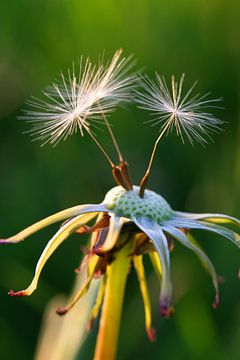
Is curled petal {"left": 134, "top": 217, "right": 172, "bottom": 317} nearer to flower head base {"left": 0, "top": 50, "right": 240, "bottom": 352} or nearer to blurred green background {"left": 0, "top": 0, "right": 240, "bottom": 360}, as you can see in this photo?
flower head base {"left": 0, "top": 50, "right": 240, "bottom": 352}

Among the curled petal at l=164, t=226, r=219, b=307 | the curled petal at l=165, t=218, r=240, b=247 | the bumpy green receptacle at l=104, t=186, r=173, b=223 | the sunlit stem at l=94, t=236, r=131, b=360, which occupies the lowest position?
the sunlit stem at l=94, t=236, r=131, b=360

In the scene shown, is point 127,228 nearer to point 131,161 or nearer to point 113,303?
point 113,303

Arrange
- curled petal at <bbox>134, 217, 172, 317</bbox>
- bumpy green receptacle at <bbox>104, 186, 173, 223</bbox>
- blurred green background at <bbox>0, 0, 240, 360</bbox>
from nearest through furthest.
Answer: curled petal at <bbox>134, 217, 172, 317</bbox>, bumpy green receptacle at <bbox>104, 186, 173, 223</bbox>, blurred green background at <bbox>0, 0, 240, 360</bbox>

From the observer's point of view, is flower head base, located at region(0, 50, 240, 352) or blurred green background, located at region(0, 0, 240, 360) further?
blurred green background, located at region(0, 0, 240, 360)

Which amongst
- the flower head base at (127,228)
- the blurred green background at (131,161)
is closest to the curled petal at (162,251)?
the flower head base at (127,228)

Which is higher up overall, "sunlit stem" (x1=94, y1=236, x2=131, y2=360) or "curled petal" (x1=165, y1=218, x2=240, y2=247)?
"curled petal" (x1=165, y1=218, x2=240, y2=247)

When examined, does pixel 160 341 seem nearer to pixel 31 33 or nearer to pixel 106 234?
pixel 106 234

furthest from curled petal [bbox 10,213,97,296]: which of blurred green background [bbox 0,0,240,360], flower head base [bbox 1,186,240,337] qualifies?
blurred green background [bbox 0,0,240,360]

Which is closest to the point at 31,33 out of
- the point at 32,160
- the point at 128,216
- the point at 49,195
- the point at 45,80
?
the point at 45,80
